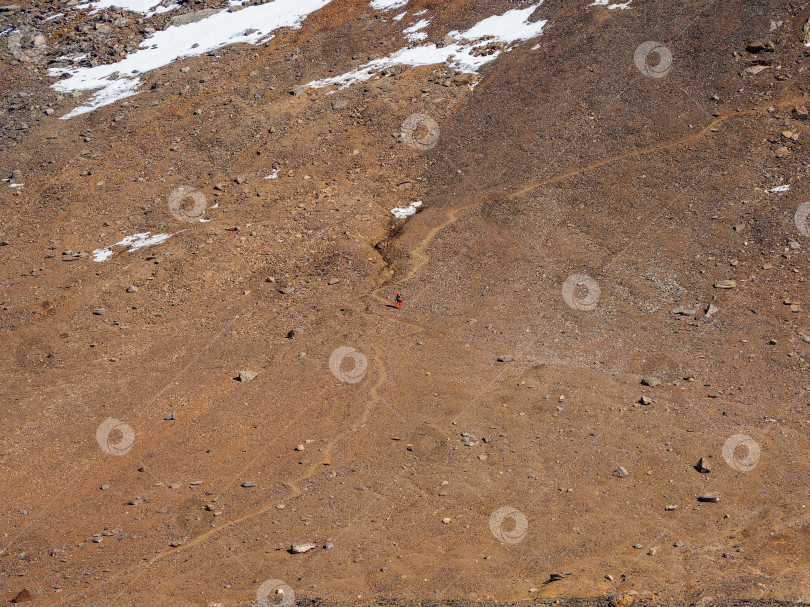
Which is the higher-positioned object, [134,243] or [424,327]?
[134,243]

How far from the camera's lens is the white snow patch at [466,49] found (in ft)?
105

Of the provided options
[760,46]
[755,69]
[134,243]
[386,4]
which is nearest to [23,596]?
[134,243]

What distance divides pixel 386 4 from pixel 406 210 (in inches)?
646

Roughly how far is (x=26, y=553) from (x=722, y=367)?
56.1 ft

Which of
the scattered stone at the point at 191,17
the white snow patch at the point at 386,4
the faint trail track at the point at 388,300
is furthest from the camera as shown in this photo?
the scattered stone at the point at 191,17

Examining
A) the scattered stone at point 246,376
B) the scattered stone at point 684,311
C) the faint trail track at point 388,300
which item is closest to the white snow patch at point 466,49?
the faint trail track at point 388,300

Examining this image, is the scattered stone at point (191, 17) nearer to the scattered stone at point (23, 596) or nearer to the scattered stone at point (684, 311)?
the scattered stone at point (684, 311)

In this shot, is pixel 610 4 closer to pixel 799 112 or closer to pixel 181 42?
pixel 799 112

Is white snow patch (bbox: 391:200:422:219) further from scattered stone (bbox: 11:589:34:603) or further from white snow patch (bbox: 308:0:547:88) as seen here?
scattered stone (bbox: 11:589:34:603)

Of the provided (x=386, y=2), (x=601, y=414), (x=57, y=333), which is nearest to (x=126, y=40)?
(x=386, y=2)

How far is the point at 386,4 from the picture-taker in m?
36.9

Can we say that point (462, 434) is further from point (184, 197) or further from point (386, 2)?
point (386, 2)

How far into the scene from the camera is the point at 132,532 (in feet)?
50.4

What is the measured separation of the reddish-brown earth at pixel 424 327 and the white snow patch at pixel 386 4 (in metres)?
2.89
